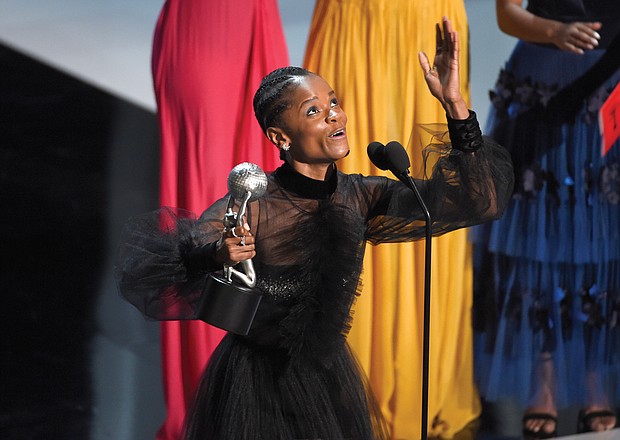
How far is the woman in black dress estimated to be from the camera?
2.06 m

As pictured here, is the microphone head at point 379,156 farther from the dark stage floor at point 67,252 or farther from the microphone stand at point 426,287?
the dark stage floor at point 67,252

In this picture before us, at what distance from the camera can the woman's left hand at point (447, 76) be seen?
210cm

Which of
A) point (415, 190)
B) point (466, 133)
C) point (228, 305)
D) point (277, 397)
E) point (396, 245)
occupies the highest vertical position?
point (466, 133)

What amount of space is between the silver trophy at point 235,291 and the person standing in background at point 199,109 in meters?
1.30

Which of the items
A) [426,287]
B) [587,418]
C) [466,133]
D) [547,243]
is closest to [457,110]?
[466,133]

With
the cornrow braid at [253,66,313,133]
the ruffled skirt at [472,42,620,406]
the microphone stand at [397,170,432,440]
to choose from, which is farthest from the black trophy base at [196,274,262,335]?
the ruffled skirt at [472,42,620,406]

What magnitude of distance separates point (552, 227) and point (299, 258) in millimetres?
2170

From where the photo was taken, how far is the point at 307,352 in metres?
2.08

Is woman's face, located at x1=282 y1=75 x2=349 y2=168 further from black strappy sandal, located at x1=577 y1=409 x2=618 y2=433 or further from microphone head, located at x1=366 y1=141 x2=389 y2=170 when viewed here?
black strappy sandal, located at x1=577 y1=409 x2=618 y2=433

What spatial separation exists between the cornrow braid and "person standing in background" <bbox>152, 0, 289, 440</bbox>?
1035 millimetres

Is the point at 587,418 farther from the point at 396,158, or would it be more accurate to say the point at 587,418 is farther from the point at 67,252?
the point at 396,158

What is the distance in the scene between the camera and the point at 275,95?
2148 mm

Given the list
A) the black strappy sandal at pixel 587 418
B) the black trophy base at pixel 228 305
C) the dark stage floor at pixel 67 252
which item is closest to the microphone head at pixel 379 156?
the black trophy base at pixel 228 305

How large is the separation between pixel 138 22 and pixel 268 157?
679 mm
